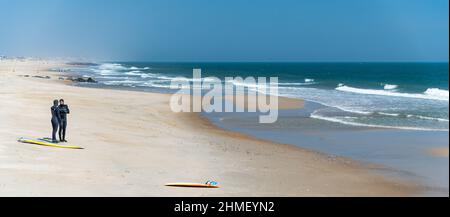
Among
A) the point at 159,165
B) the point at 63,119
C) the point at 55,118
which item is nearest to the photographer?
the point at 159,165

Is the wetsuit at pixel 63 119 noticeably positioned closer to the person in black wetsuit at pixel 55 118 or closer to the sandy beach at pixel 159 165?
the person in black wetsuit at pixel 55 118

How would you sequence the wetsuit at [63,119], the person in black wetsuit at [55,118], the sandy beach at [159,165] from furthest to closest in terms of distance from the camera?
the wetsuit at [63,119], the person in black wetsuit at [55,118], the sandy beach at [159,165]

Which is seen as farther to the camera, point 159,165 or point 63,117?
point 63,117

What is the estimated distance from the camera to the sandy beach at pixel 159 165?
9.87 metres

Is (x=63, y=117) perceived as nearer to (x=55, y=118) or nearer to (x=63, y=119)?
(x=63, y=119)

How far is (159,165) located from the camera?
39.8ft

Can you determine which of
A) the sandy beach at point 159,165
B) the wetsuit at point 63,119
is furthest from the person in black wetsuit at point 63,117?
the sandy beach at point 159,165

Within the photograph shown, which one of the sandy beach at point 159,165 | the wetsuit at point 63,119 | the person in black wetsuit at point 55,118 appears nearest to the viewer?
the sandy beach at point 159,165

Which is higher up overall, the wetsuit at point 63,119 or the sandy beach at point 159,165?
the wetsuit at point 63,119

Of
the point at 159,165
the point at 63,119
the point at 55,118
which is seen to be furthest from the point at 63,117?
the point at 159,165

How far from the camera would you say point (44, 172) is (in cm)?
1046

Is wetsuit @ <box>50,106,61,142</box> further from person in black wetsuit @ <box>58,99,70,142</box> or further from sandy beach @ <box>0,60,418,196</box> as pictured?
sandy beach @ <box>0,60,418,196</box>

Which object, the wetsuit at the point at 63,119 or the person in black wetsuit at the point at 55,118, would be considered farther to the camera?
the wetsuit at the point at 63,119

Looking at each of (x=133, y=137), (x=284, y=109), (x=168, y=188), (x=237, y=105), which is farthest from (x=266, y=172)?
(x=237, y=105)
